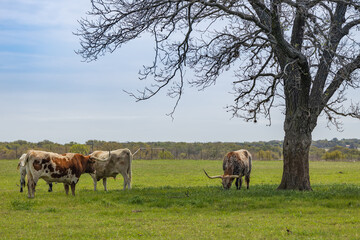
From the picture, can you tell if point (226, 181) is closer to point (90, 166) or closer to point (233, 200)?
point (233, 200)

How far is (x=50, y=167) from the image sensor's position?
18156 millimetres

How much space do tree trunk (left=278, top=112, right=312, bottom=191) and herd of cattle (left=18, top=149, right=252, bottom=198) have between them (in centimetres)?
232

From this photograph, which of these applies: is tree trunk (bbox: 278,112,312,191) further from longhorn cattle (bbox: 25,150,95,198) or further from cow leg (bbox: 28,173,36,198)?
cow leg (bbox: 28,173,36,198)

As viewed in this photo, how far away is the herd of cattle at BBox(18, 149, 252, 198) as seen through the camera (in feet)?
58.8

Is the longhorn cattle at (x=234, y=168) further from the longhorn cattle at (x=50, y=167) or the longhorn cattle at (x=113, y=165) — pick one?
the longhorn cattle at (x=50, y=167)

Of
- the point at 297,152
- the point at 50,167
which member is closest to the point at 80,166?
the point at 50,167

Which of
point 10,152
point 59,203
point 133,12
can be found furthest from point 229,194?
point 10,152

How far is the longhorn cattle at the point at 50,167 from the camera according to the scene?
17797 millimetres

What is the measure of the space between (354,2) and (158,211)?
38.3 feet

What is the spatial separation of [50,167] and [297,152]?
10697mm

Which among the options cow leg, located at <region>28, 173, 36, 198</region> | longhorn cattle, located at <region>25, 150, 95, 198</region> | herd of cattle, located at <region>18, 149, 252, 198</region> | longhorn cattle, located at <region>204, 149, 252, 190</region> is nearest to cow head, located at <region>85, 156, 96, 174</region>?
herd of cattle, located at <region>18, 149, 252, 198</region>

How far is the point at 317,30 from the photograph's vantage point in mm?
17688

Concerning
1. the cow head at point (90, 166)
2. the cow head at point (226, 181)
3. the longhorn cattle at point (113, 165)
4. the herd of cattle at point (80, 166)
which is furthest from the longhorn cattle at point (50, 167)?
the cow head at point (226, 181)

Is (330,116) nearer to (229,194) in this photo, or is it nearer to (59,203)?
(229,194)
